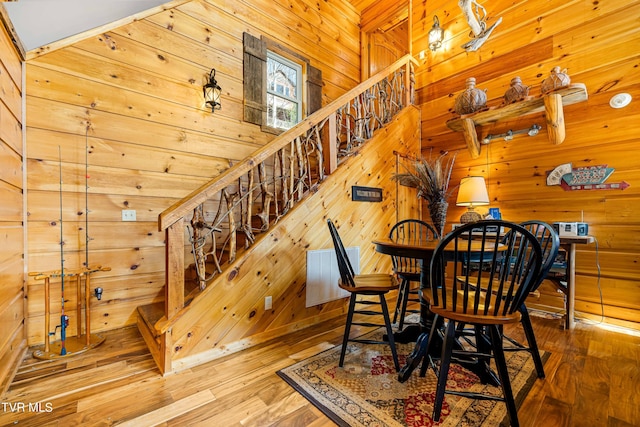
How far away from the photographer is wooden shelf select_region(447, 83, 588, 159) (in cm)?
254

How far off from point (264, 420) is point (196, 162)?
8.09 ft

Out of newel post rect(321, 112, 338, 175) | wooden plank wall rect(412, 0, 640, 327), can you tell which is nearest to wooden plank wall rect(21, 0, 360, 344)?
newel post rect(321, 112, 338, 175)

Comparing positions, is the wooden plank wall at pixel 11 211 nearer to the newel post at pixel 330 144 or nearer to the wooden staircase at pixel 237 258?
the wooden staircase at pixel 237 258

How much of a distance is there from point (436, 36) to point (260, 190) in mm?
3250

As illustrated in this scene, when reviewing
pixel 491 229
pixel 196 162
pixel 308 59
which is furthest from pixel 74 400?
pixel 308 59

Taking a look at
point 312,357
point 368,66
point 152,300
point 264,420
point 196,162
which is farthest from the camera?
point 368,66

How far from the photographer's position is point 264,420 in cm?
134

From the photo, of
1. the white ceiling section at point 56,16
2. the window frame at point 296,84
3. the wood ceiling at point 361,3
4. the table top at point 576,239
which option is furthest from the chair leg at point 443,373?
the wood ceiling at point 361,3

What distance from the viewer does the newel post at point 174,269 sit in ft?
5.62

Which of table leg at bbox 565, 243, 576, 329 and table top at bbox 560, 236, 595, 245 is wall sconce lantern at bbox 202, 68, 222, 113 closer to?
table top at bbox 560, 236, 595, 245

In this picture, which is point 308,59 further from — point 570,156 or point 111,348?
point 111,348

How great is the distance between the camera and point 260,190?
284 centimetres

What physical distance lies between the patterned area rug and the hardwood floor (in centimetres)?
8

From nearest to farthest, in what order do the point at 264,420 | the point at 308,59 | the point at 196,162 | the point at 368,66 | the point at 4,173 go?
the point at 264,420 → the point at 4,173 → the point at 196,162 → the point at 308,59 → the point at 368,66
